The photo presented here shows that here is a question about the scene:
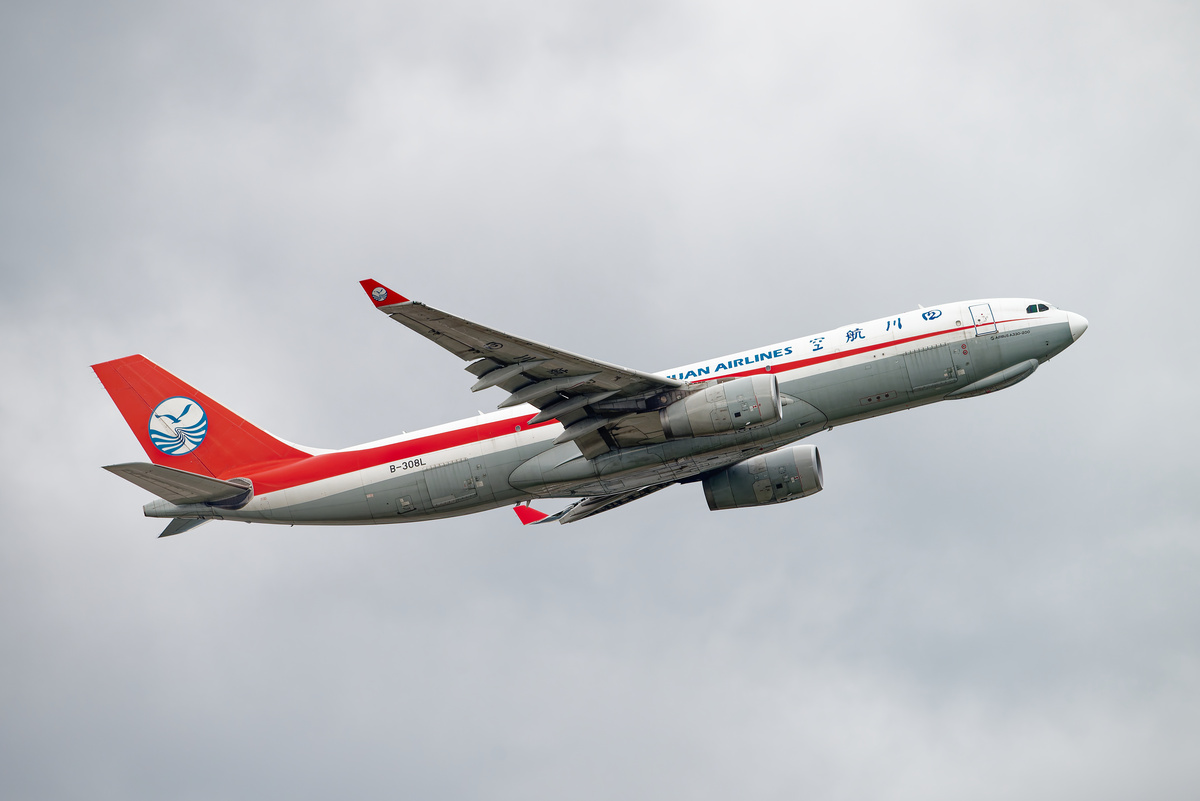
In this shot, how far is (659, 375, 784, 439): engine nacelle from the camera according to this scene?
37031mm

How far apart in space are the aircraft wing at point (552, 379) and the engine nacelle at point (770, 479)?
7501mm

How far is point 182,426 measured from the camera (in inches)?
1788

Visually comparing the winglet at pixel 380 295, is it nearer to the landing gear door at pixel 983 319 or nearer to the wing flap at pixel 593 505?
the wing flap at pixel 593 505

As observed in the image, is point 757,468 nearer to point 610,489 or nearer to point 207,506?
point 610,489

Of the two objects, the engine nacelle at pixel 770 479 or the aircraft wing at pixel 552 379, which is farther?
the engine nacelle at pixel 770 479

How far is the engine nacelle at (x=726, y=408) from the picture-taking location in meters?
37.0

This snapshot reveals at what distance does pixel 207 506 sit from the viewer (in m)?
42.8

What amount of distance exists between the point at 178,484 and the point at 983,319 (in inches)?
1206

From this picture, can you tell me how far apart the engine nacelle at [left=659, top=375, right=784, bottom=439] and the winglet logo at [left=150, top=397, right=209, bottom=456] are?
66.9ft

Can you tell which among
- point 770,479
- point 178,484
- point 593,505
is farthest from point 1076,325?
point 178,484

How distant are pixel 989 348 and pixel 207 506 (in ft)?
99.6

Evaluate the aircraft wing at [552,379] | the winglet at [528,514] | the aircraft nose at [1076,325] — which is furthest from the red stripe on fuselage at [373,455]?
the aircraft nose at [1076,325]

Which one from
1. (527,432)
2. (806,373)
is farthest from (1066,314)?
(527,432)

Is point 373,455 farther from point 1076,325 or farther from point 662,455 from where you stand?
point 1076,325
